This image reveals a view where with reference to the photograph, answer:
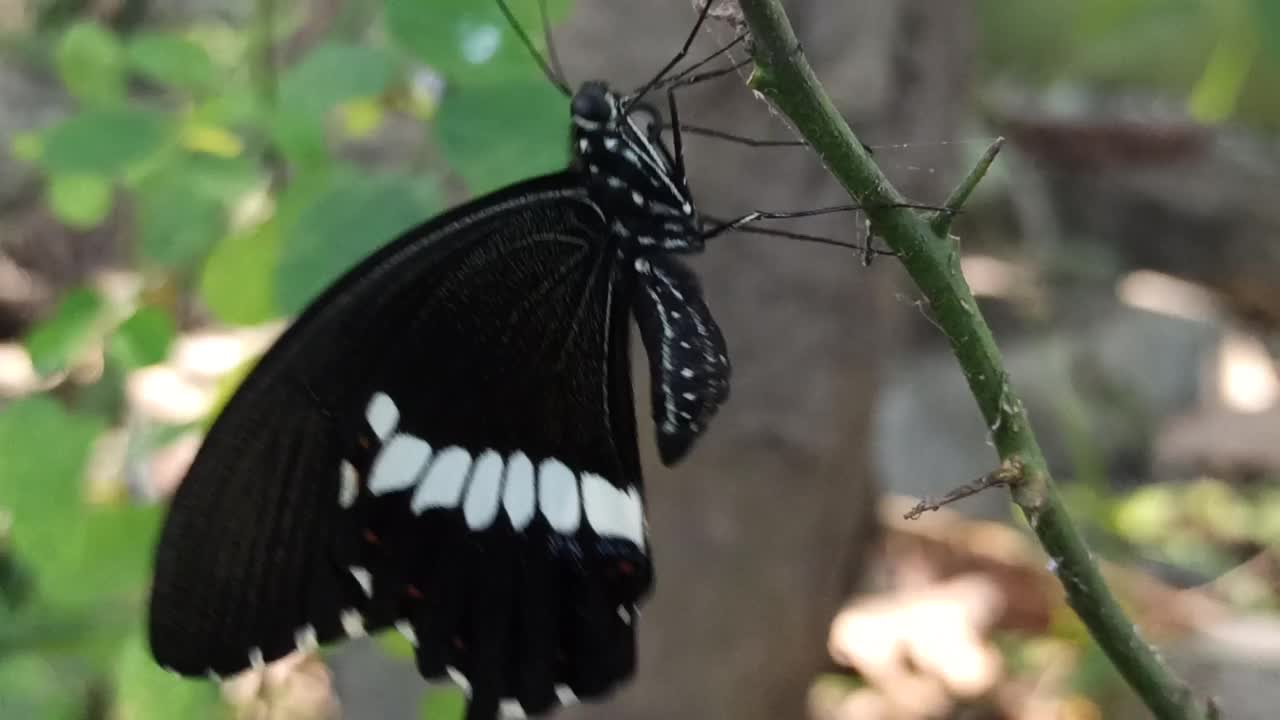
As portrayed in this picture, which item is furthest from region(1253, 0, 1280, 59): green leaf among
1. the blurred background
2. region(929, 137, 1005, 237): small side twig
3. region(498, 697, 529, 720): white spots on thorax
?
region(498, 697, 529, 720): white spots on thorax

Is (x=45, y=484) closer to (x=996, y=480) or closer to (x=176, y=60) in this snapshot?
(x=176, y=60)

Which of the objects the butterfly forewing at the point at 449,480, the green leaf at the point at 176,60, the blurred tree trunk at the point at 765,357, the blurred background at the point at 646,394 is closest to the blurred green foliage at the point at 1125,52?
the blurred background at the point at 646,394

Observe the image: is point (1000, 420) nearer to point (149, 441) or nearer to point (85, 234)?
point (149, 441)

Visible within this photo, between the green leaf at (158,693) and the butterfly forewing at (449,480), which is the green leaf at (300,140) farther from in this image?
the green leaf at (158,693)

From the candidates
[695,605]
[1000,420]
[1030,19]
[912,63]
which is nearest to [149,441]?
[695,605]

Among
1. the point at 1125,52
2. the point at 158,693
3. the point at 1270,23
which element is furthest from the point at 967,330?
the point at 1125,52

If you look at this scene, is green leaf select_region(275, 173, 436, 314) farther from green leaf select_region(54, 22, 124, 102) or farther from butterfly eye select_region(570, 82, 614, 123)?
green leaf select_region(54, 22, 124, 102)
